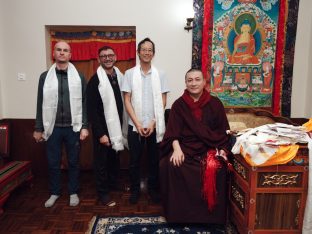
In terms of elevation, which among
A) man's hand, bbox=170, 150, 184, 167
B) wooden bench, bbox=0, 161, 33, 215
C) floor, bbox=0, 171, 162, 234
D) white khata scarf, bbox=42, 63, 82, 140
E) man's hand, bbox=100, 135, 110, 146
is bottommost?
floor, bbox=0, 171, 162, 234

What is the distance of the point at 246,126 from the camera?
9.39 ft

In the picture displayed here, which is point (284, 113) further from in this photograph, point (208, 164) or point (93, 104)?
point (93, 104)

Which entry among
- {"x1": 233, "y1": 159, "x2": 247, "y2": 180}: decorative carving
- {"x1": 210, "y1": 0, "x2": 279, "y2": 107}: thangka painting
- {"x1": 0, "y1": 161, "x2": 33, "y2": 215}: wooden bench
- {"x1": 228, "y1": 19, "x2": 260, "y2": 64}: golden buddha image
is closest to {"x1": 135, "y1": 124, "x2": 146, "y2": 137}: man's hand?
{"x1": 233, "y1": 159, "x2": 247, "y2": 180}: decorative carving

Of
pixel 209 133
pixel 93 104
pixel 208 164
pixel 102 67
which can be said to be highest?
pixel 102 67

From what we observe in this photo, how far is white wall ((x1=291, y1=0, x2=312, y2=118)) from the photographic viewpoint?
295 centimetres

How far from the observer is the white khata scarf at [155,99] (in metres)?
2.33

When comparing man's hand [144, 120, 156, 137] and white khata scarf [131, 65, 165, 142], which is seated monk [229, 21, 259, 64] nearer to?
white khata scarf [131, 65, 165, 142]

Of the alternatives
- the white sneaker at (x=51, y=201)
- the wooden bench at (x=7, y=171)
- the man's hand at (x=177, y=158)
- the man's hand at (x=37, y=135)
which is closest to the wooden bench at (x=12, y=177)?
the wooden bench at (x=7, y=171)

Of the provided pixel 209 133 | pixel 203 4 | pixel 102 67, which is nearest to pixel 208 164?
pixel 209 133

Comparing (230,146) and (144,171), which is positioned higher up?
(230,146)

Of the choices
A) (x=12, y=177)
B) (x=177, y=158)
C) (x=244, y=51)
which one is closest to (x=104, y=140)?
(x=177, y=158)

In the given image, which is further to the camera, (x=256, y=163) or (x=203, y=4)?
(x=203, y=4)

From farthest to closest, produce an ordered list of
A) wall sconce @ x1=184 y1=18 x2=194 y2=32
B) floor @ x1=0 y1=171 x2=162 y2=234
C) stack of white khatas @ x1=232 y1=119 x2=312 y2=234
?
wall sconce @ x1=184 y1=18 x2=194 y2=32, floor @ x1=0 y1=171 x2=162 y2=234, stack of white khatas @ x1=232 y1=119 x2=312 y2=234

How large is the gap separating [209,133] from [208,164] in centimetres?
27
